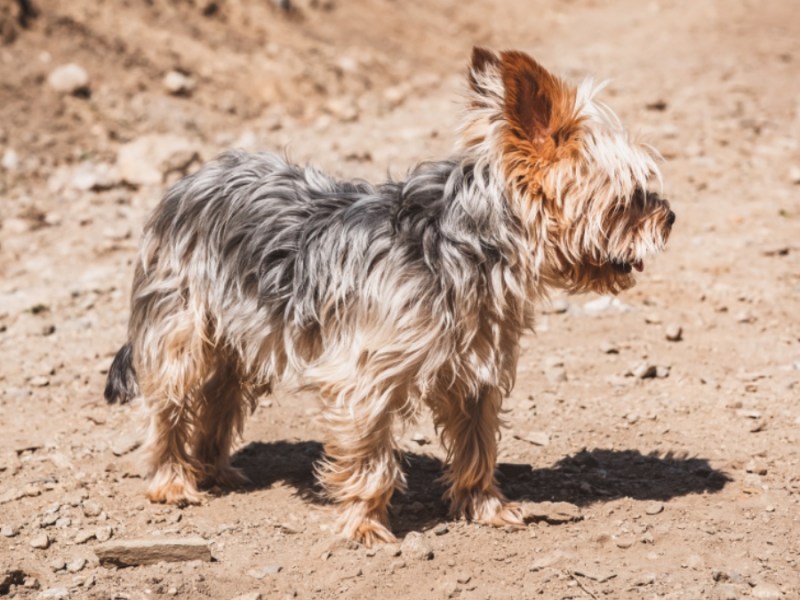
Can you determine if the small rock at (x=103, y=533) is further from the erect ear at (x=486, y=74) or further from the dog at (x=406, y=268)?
the erect ear at (x=486, y=74)

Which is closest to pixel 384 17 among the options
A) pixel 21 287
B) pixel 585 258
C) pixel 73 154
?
pixel 73 154

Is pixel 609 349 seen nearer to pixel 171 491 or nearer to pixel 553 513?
pixel 553 513

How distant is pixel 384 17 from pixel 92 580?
16.5m

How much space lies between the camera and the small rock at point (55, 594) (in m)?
5.07

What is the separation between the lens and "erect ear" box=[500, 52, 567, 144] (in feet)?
16.3

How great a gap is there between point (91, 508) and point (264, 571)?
1.24 meters

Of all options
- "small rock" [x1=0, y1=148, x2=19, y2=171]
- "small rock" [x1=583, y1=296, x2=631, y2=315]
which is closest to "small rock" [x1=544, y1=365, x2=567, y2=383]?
"small rock" [x1=583, y1=296, x2=631, y2=315]

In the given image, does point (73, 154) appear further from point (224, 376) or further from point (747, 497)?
point (747, 497)

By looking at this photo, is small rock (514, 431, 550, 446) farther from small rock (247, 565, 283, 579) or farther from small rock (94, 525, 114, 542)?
small rock (94, 525, 114, 542)

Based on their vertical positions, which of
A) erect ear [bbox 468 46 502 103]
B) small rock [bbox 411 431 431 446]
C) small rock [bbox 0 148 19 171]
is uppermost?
erect ear [bbox 468 46 502 103]

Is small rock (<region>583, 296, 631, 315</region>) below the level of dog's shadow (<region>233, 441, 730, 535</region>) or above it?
above

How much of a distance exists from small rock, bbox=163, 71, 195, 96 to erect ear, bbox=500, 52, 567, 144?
10017 millimetres

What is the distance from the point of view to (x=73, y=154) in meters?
12.5

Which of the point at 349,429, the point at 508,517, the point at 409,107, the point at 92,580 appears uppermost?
the point at 409,107
